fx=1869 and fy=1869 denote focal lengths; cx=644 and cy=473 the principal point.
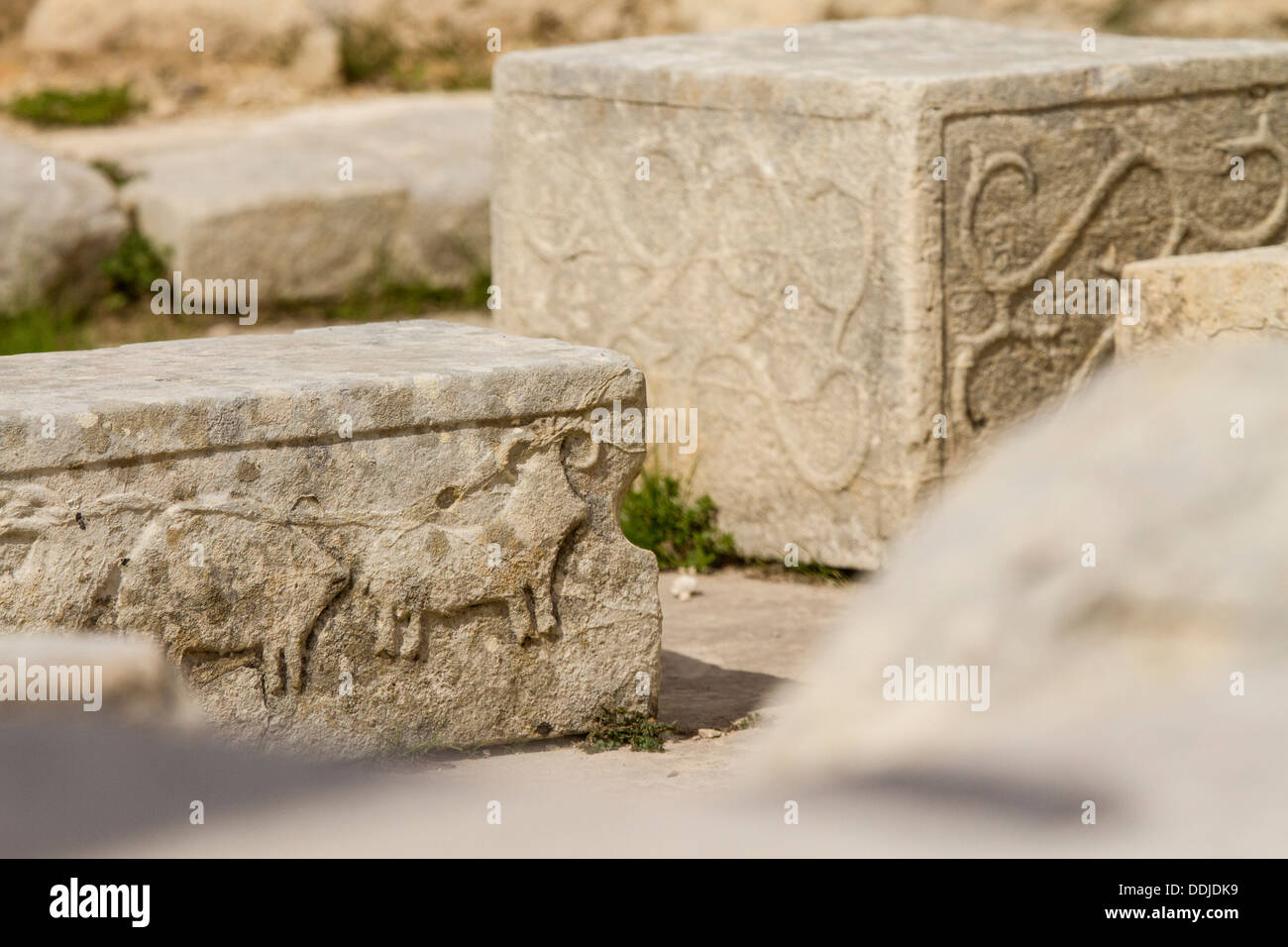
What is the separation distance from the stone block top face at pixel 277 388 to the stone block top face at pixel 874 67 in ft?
4.63

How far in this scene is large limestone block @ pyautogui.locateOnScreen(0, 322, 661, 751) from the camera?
2789 mm

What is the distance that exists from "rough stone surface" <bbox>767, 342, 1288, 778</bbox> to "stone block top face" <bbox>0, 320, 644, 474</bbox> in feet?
6.19

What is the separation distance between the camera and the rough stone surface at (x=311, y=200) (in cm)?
743

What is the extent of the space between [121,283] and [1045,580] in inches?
271

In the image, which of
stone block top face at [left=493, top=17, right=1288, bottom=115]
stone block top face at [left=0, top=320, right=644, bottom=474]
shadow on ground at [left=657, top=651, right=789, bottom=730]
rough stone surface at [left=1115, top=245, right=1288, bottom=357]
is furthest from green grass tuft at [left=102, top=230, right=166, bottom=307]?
rough stone surface at [left=1115, top=245, right=1288, bottom=357]

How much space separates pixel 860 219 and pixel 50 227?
403 cm

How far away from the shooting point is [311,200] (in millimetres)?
7539

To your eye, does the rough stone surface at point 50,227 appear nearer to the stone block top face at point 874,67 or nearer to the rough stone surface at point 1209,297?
the stone block top face at point 874,67

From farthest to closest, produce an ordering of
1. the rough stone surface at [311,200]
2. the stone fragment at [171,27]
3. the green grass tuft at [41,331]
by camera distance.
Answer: the stone fragment at [171,27] < the rough stone surface at [311,200] < the green grass tuft at [41,331]

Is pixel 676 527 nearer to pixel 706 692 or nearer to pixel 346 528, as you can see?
pixel 706 692

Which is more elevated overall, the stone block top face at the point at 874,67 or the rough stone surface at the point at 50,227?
the stone block top face at the point at 874,67

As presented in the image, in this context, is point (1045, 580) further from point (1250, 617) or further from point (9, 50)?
point (9, 50)

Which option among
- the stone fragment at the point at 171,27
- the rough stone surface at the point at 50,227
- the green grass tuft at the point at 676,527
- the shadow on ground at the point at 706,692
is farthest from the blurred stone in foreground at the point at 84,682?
the stone fragment at the point at 171,27

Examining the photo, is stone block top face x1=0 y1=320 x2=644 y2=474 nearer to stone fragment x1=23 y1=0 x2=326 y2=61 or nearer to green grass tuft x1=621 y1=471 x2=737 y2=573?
green grass tuft x1=621 y1=471 x2=737 y2=573
